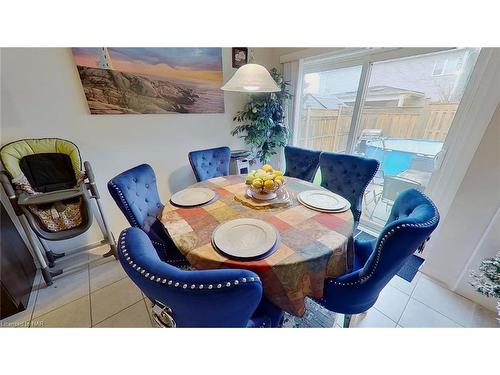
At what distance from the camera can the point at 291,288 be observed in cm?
86

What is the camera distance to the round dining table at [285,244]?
2.75ft

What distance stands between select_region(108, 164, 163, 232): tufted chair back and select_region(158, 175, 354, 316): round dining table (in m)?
0.21

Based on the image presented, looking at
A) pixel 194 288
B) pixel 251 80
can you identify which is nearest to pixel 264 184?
pixel 251 80

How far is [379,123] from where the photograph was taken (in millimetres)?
2143

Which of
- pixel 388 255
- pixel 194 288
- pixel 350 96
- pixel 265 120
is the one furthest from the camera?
pixel 265 120

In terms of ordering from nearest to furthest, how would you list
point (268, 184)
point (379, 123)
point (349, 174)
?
point (268, 184)
point (349, 174)
point (379, 123)

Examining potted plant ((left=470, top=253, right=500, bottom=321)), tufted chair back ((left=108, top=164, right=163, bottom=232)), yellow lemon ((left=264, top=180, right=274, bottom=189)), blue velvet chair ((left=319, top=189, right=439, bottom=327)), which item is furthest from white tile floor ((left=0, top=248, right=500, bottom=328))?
yellow lemon ((left=264, top=180, right=274, bottom=189))

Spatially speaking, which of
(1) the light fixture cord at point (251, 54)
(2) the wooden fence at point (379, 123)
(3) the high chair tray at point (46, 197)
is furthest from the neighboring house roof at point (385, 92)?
(3) the high chair tray at point (46, 197)

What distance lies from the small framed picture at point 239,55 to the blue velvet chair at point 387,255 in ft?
7.51

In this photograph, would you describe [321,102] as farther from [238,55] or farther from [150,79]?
[150,79]

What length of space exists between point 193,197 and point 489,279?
80.3 inches

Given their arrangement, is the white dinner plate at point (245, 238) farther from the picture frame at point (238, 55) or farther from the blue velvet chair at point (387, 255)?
the picture frame at point (238, 55)
